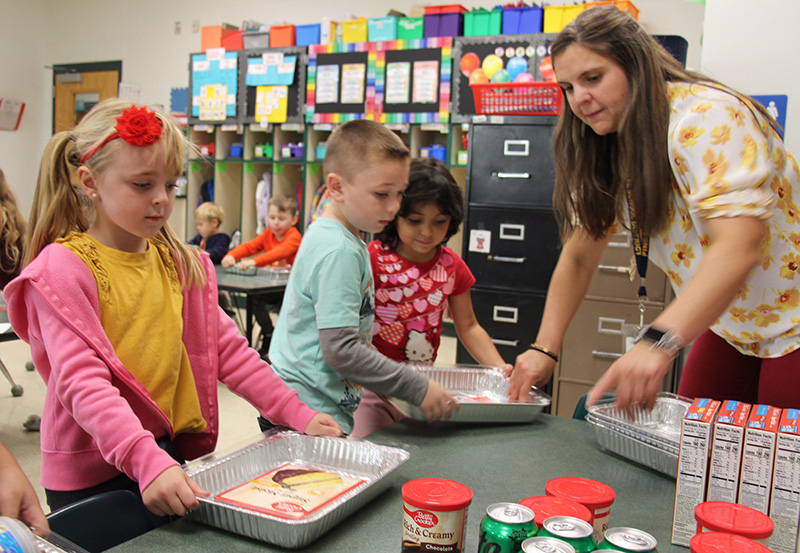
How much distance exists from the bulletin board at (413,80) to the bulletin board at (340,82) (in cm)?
9

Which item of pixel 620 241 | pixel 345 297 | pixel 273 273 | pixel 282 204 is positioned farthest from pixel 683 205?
pixel 282 204

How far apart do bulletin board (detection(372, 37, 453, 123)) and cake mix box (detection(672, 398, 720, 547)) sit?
462 cm

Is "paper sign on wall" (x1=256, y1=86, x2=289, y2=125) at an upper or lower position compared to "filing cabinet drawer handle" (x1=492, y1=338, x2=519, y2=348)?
upper

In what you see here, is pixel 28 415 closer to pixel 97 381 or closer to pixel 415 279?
pixel 415 279

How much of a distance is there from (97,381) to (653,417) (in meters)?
1.09

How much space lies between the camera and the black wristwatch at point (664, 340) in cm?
95

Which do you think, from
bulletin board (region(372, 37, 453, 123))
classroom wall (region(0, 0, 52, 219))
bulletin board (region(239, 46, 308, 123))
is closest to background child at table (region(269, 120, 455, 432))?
bulletin board (region(372, 37, 453, 123))

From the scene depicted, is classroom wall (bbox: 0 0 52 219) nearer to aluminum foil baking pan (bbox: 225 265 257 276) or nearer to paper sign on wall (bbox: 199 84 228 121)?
paper sign on wall (bbox: 199 84 228 121)

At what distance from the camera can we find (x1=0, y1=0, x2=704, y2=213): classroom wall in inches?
268

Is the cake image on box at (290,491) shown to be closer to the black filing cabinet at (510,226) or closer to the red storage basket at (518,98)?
the black filing cabinet at (510,226)

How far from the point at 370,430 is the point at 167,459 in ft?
2.74

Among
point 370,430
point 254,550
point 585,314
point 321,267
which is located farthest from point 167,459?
point 585,314

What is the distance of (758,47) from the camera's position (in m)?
2.36

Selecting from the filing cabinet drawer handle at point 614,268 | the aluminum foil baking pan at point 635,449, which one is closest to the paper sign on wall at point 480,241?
the filing cabinet drawer handle at point 614,268
